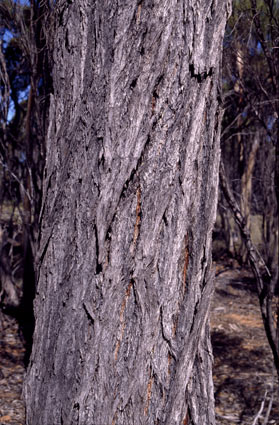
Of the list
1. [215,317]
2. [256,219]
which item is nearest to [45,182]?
[215,317]

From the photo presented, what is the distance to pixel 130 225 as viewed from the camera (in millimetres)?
1330

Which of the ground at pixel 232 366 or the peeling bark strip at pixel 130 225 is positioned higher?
the peeling bark strip at pixel 130 225

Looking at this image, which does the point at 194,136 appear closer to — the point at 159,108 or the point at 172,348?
the point at 159,108

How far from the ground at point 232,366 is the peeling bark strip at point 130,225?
1350mm

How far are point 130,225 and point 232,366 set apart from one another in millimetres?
4467

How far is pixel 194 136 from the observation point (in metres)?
1.38

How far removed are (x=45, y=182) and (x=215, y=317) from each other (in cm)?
638

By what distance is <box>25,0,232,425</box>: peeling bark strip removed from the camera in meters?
1.32

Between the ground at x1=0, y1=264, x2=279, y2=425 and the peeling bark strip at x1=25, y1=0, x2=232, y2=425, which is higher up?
the peeling bark strip at x1=25, y1=0, x2=232, y2=425

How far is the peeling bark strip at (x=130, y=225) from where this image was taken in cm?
132

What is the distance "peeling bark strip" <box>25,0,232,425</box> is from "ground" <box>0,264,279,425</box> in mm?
1350

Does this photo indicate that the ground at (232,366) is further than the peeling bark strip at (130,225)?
Yes

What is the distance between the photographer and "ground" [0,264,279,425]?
4.06 metres

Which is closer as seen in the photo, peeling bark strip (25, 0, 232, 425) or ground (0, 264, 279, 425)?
peeling bark strip (25, 0, 232, 425)
